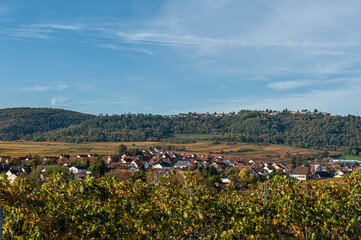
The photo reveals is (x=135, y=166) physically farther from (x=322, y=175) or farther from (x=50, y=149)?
(x=50, y=149)

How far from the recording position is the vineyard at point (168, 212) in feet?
20.9

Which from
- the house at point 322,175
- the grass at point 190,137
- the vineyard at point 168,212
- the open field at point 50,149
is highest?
the vineyard at point 168,212

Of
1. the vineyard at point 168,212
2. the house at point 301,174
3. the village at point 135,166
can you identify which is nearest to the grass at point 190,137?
the village at point 135,166

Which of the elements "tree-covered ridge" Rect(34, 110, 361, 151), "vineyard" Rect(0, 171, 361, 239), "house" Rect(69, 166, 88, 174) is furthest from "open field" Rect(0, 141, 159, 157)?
"vineyard" Rect(0, 171, 361, 239)

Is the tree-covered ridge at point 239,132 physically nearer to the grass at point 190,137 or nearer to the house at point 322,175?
the grass at point 190,137

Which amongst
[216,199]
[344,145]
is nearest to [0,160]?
[216,199]

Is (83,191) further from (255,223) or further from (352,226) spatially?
(352,226)

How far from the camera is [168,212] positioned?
828 cm

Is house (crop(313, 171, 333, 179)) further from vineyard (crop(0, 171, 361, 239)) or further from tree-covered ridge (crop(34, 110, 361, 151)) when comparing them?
tree-covered ridge (crop(34, 110, 361, 151))

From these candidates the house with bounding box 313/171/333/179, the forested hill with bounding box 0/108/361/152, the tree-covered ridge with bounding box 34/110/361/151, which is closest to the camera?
the house with bounding box 313/171/333/179

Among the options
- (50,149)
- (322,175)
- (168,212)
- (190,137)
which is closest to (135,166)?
(322,175)

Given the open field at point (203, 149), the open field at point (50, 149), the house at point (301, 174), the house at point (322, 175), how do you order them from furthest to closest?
the open field at point (203, 149) → the open field at point (50, 149) → the house at point (322, 175) → the house at point (301, 174)

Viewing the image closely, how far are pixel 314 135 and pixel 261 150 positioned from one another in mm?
58479

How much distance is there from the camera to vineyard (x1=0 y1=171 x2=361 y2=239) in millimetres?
6363
